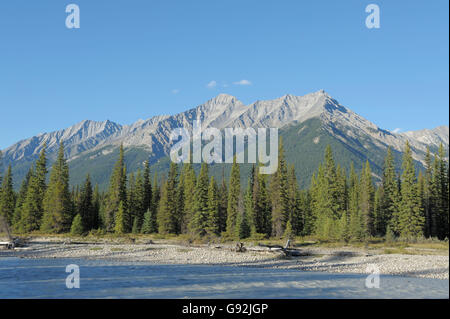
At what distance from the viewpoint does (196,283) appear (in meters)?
24.5

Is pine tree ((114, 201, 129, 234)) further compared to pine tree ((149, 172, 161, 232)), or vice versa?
pine tree ((149, 172, 161, 232))

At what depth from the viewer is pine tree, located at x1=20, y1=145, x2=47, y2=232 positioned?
6819 cm

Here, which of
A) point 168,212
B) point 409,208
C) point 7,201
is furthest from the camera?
point 168,212

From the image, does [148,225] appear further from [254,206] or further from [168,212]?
[254,206]

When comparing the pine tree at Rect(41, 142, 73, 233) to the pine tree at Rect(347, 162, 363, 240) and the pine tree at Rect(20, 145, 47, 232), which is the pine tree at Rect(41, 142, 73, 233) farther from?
the pine tree at Rect(347, 162, 363, 240)

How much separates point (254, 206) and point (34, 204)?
41.0m

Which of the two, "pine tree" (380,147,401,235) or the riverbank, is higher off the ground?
"pine tree" (380,147,401,235)

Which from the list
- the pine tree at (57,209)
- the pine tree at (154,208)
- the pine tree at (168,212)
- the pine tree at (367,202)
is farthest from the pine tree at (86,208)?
the pine tree at (367,202)

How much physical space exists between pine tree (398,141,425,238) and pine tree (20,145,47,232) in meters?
64.6

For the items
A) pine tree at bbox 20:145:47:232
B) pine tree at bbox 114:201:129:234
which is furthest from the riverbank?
pine tree at bbox 20:145:47:232

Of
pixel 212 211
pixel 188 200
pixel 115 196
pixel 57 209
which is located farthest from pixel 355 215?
pixel 57 209

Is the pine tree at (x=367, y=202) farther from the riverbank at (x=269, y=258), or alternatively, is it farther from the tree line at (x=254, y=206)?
the riverbank at (x=269, y=258)

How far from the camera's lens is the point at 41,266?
31703 millimetres
